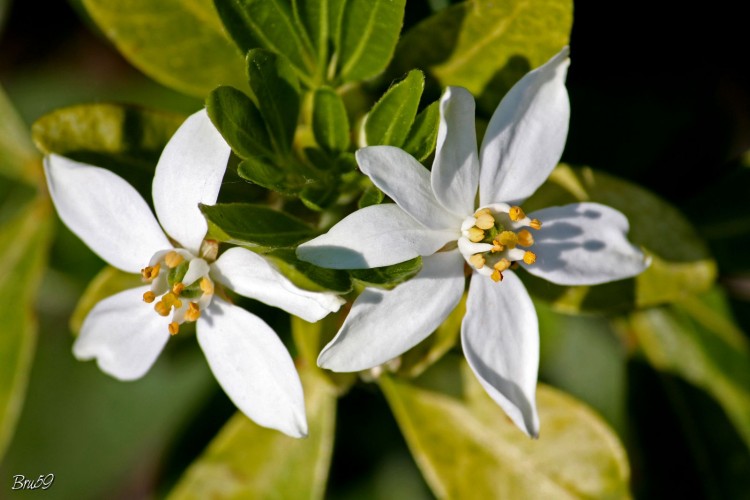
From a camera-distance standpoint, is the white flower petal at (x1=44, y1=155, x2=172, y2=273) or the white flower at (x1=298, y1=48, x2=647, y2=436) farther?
the white flower petal at (x1=44, y1=155, x2=172, y2=273)

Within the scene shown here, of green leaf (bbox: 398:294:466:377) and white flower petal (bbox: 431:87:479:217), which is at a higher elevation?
white flower petal (bbox: 431:87:479:217)

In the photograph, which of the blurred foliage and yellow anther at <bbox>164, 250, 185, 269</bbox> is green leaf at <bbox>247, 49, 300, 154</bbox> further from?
yellow anther at <bbox>164, 250, 185, 269</bbox>

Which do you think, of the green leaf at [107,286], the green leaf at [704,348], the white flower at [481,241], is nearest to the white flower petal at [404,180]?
the white flower at [481,241]

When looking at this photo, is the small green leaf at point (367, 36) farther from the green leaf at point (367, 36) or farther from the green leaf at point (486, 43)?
the green leaf at point (486, 43)

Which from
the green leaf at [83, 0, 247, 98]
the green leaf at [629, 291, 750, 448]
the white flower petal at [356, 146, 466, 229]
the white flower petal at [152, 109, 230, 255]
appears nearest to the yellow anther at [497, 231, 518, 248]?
the white flower petal at [356, 146, 466, 229]

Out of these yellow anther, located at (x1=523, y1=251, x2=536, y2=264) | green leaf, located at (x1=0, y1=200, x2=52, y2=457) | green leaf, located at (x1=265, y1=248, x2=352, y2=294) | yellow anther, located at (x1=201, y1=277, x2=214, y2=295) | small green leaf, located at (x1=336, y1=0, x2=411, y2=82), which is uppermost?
small green leaf, located at (x1=336, y1=0, x2=411, y2=82)

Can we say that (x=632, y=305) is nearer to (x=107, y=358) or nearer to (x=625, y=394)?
(x=625, y=394)
